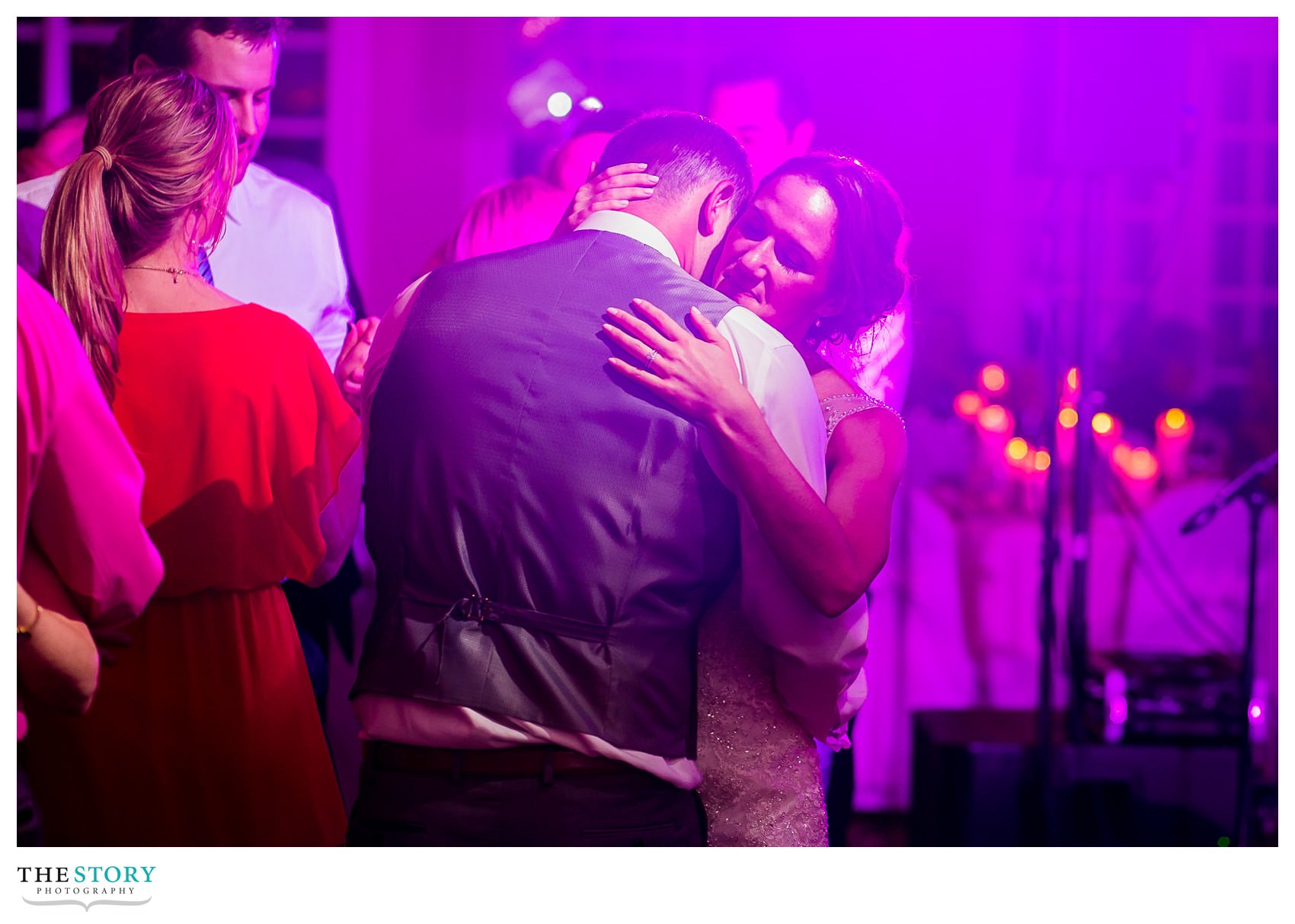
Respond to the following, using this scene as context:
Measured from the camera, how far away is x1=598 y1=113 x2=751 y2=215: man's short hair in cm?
190

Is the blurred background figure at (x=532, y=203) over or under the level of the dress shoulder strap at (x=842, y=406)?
over

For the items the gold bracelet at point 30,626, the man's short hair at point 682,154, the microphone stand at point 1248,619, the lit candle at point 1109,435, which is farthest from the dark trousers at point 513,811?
the lit candle at point 1109,435

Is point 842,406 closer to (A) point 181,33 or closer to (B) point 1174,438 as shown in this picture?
(A) point 181,33

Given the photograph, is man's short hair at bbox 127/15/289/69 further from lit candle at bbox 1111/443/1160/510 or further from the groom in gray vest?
lit candle at bbox 1111/443/1160/510

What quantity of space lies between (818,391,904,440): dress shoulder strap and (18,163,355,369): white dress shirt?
90 centimetres

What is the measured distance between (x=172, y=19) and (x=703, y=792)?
169 centimetres

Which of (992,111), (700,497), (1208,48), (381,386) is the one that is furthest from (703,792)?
(1208,48)

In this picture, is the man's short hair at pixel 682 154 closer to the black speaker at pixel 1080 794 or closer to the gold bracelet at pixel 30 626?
the gold bracelet at pixel 30 626

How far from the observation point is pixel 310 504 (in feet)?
6.55

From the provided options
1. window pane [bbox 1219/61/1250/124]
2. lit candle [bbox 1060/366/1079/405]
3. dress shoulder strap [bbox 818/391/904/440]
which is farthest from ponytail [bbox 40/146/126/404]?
A: window pane [bbox 1219/61/1250/124]

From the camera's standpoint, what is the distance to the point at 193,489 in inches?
75.7

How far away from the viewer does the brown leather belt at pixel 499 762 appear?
177 cm
